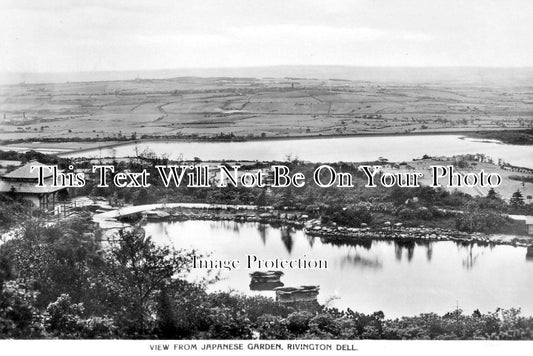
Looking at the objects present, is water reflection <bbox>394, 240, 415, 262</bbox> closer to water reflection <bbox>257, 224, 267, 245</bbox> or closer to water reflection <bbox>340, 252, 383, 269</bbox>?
water reflection <bbox>340, 252, 383, 269</bbox>

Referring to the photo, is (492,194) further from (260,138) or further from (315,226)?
(260,138)

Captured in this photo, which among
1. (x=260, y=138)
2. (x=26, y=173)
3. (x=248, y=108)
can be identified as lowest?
(x=26, y=173)

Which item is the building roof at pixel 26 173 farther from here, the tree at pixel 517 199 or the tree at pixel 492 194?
the tree at pixel 517 199

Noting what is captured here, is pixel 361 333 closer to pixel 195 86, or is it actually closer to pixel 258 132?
pixel 258 132

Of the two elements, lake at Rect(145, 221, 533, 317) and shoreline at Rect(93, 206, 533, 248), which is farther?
shoreline at Rect(93, 206, 533, 248)

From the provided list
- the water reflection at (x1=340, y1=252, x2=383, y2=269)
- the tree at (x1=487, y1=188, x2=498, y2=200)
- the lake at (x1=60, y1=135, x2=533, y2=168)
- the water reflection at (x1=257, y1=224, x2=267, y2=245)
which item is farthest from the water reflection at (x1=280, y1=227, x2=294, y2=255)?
the tree at (x1=487, y1=188, x2=498, y2=200)

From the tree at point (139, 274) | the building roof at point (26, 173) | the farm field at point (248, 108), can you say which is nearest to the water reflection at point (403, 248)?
the farm field at point (248, 108)

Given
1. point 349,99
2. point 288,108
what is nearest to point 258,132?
point 288,108

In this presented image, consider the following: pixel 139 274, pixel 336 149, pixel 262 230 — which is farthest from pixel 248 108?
pixel 139 274
